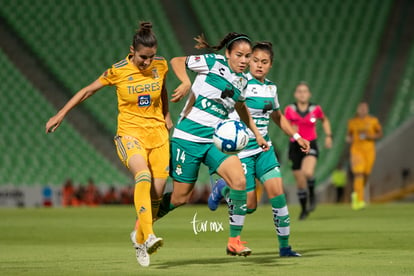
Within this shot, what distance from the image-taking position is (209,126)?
7480 mm

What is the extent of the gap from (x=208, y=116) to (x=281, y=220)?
125 centimetres

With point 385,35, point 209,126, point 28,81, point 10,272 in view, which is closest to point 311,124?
point 209,126

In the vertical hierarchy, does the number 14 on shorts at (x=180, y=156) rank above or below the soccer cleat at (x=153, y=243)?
above

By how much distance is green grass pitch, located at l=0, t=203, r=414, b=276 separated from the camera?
6617 millimetres

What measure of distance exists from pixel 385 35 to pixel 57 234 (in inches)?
720

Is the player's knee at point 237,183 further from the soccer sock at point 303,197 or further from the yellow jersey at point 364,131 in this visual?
the yellow jersey at point 364,131

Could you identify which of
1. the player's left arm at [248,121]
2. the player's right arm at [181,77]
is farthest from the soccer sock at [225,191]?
the player's right arm at [181,77]

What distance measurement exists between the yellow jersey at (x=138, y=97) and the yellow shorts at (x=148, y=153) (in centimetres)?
6

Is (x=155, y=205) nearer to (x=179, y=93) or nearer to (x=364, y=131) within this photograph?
(x=179, y=93)

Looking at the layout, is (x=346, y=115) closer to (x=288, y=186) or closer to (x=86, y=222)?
(x=288, y=186)

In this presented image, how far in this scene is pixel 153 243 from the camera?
6.51 metres

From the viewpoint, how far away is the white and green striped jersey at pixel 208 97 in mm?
7469

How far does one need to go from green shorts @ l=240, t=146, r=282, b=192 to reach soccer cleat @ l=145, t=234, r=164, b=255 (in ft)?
6.26

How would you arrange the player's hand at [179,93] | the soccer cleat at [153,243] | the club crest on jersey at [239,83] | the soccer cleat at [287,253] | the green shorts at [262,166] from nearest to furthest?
the soccer cleat at [153,243] < the player's hand at [179,93] < the club crest on jersey at [239,83] < the soccer cleat at [287,253] < the green shorts at [262,166]
